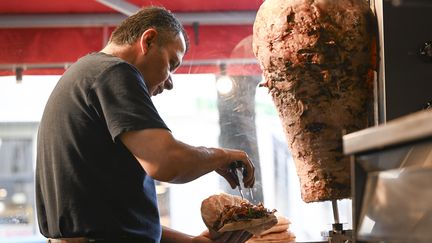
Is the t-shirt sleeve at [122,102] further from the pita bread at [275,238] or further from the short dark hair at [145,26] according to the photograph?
the pita bread at [275,238]

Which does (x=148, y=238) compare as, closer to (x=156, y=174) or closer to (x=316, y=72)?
(x=156, y=174)

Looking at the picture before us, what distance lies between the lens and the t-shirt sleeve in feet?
6.80

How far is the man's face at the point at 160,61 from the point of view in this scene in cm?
244

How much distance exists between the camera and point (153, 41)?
245cm

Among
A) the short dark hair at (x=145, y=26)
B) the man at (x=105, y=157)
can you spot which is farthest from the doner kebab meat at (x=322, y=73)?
the short dark hair at (x=145, y=26)

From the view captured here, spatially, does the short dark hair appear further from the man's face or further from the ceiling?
the ceiling

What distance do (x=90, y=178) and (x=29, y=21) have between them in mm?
2218

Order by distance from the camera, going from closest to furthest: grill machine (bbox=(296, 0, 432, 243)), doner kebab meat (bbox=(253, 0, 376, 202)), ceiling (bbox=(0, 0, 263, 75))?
grill machine (bbox=(296, 0, 432, 243)) → doner kebab meat (bbox=(253, 0, 376, 202)) → ceiling (bbox=(0, 0, 263, 75))

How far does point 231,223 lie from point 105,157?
61cm

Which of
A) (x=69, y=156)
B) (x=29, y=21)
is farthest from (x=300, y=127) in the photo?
(x=29, y=21)

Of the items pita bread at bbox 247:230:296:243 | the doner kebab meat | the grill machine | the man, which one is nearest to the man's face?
the man

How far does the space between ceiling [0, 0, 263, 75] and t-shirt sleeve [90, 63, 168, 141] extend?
1921 mm

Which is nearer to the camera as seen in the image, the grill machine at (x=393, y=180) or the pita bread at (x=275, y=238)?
the grill machine at (x=393, y=180)

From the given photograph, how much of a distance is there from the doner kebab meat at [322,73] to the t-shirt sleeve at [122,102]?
426mm
